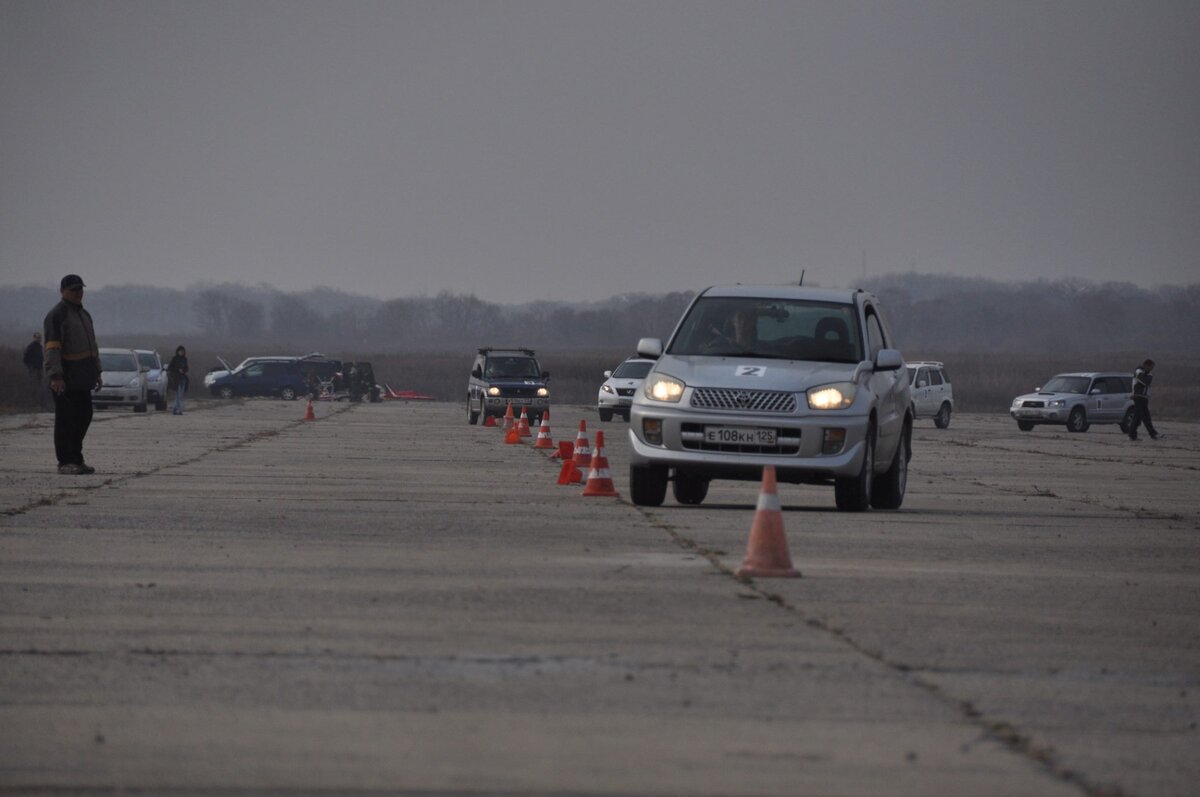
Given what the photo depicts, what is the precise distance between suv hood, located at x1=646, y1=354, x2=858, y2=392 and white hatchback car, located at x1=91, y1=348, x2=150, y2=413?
33.3 metres

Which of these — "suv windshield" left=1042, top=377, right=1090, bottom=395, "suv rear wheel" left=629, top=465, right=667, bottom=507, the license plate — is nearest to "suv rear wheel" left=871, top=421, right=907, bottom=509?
the license plate

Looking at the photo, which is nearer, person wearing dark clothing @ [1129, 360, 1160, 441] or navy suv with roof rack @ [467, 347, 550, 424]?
person wearing dark clothing @ [1129, 360, 1160, 441]

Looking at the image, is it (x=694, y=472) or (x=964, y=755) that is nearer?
(x=964, y=755)

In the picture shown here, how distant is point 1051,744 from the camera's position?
680 centimetres

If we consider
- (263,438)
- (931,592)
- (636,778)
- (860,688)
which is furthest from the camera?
(263,438)

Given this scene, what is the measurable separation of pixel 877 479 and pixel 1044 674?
1039cm

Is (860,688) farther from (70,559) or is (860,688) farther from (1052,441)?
(1052,441)

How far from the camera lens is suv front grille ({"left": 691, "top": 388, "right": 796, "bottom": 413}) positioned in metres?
17.2

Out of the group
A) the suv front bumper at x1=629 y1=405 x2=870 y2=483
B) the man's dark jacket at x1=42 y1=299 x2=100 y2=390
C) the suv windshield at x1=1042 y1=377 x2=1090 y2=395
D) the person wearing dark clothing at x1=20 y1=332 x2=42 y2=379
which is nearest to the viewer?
the suv front bumper at x1=629 y1=405 x2=870 y2=483

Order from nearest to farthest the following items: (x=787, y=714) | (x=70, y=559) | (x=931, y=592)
Answer: (x=787, y=714) → (x=931, y=592) → (x=70, y=559)

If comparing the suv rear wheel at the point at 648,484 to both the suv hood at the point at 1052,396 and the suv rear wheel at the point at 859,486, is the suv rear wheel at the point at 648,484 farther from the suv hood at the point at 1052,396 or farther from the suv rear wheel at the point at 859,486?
the suv hood at the point at 1052,396

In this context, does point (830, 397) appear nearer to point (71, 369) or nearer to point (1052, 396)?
point (71, 369)

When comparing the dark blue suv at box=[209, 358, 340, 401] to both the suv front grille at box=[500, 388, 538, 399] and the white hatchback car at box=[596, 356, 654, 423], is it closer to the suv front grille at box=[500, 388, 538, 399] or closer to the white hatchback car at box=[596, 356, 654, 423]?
the white hatchback car at box=[596, 356, 654, 423]

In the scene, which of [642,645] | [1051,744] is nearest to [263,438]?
[642,645]
